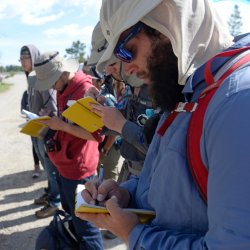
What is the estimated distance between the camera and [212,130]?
32.0 inches

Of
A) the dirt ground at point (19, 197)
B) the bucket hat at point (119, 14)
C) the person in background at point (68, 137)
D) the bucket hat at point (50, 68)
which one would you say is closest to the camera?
the bucket hat at point (119, 14)

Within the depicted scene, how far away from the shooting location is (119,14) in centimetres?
115

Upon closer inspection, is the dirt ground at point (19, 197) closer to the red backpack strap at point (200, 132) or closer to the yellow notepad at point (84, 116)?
the yellow notepad at point (84, 116)

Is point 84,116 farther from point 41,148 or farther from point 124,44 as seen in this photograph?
point 41,148

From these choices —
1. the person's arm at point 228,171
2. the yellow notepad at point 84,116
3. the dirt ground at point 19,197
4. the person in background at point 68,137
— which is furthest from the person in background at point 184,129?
the dirt ground at point 19,197

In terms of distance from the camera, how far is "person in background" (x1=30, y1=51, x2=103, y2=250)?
2.76 m

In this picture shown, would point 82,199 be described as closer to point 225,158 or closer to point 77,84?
point 225,158

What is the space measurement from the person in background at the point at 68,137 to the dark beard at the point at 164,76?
1542 mm

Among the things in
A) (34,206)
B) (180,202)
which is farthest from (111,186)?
(34,206)

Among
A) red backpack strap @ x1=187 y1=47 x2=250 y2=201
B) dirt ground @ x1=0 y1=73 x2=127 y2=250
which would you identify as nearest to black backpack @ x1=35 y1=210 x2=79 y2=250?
dirt ground @ x1=0 y1=73 x2=127 y2=250

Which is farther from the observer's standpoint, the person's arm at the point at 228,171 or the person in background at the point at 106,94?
the person in background at the point at 106,94

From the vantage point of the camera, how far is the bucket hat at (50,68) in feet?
9.53

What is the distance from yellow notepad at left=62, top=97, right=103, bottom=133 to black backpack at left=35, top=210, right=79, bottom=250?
691 millimetres

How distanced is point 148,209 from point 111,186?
0.27 meters
